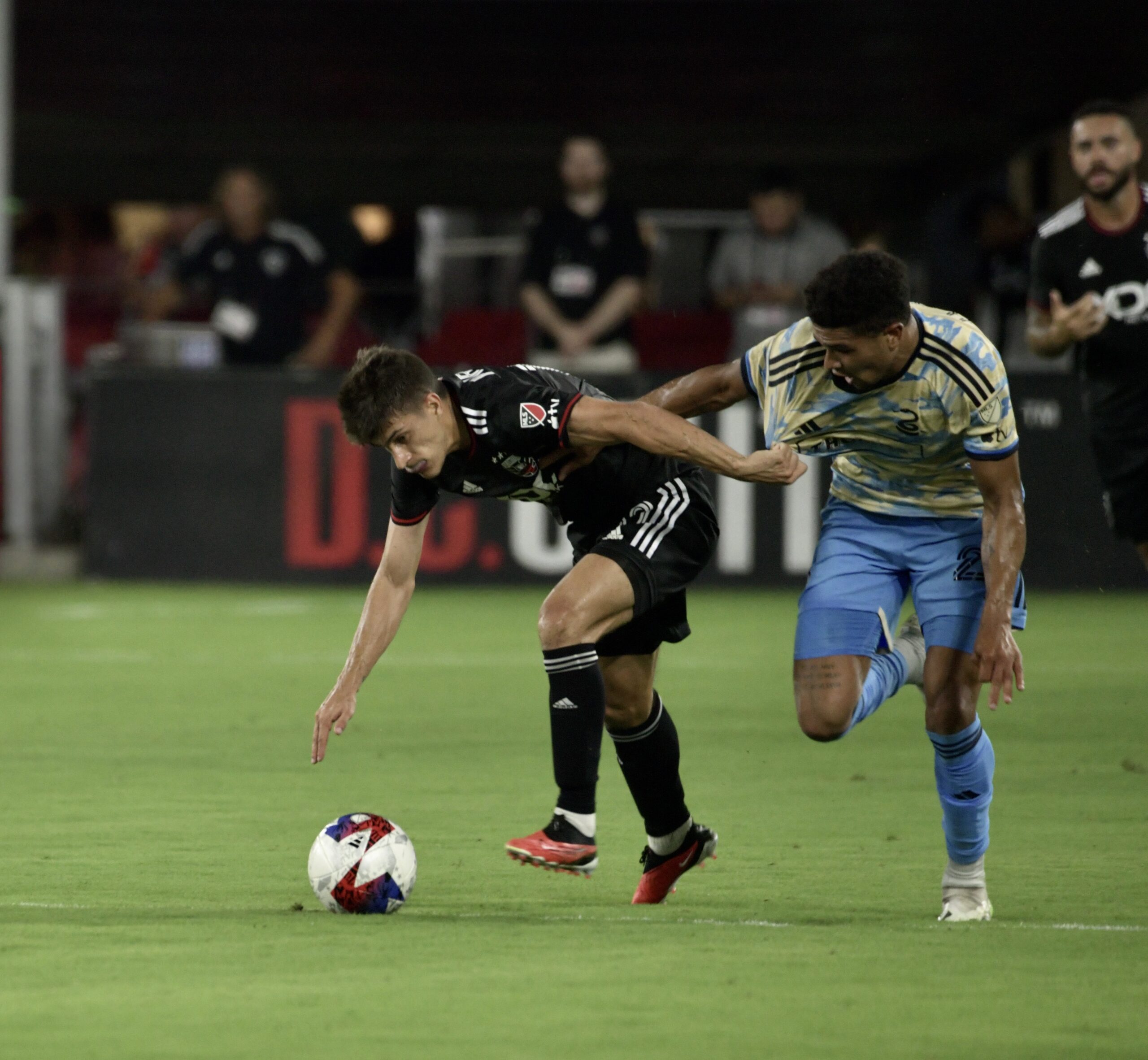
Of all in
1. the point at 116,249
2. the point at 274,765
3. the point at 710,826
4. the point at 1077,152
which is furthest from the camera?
the point at 116,249

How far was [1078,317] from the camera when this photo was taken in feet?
24.8

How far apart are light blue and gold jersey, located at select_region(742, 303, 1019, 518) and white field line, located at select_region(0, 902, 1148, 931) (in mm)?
1170

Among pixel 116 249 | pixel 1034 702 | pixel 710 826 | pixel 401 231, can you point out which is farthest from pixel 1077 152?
pixel 116 249

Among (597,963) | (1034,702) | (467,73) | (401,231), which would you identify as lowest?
(1034,702)

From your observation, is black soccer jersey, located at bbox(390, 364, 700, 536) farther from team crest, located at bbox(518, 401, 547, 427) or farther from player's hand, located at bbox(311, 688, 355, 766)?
player's hand, located at bbox(311, 688, 355, 766)

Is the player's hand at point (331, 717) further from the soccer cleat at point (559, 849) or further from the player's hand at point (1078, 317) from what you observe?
the player's hand at point (1078, 317)

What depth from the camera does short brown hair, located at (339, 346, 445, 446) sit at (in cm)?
519

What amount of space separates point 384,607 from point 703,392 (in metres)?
1.06

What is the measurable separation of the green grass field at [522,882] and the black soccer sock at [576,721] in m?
0.31

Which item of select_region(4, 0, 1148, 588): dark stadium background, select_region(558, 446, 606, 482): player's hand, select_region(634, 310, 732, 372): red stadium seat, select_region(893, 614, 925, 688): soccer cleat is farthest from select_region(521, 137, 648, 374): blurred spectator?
select_region(558, 446, 606, 482): player's hand

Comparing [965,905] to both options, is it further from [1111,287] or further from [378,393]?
[1111,287]

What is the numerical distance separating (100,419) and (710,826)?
8389 mm

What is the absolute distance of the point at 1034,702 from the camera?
926 cm

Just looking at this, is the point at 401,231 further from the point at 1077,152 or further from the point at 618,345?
the point at 1077,152
